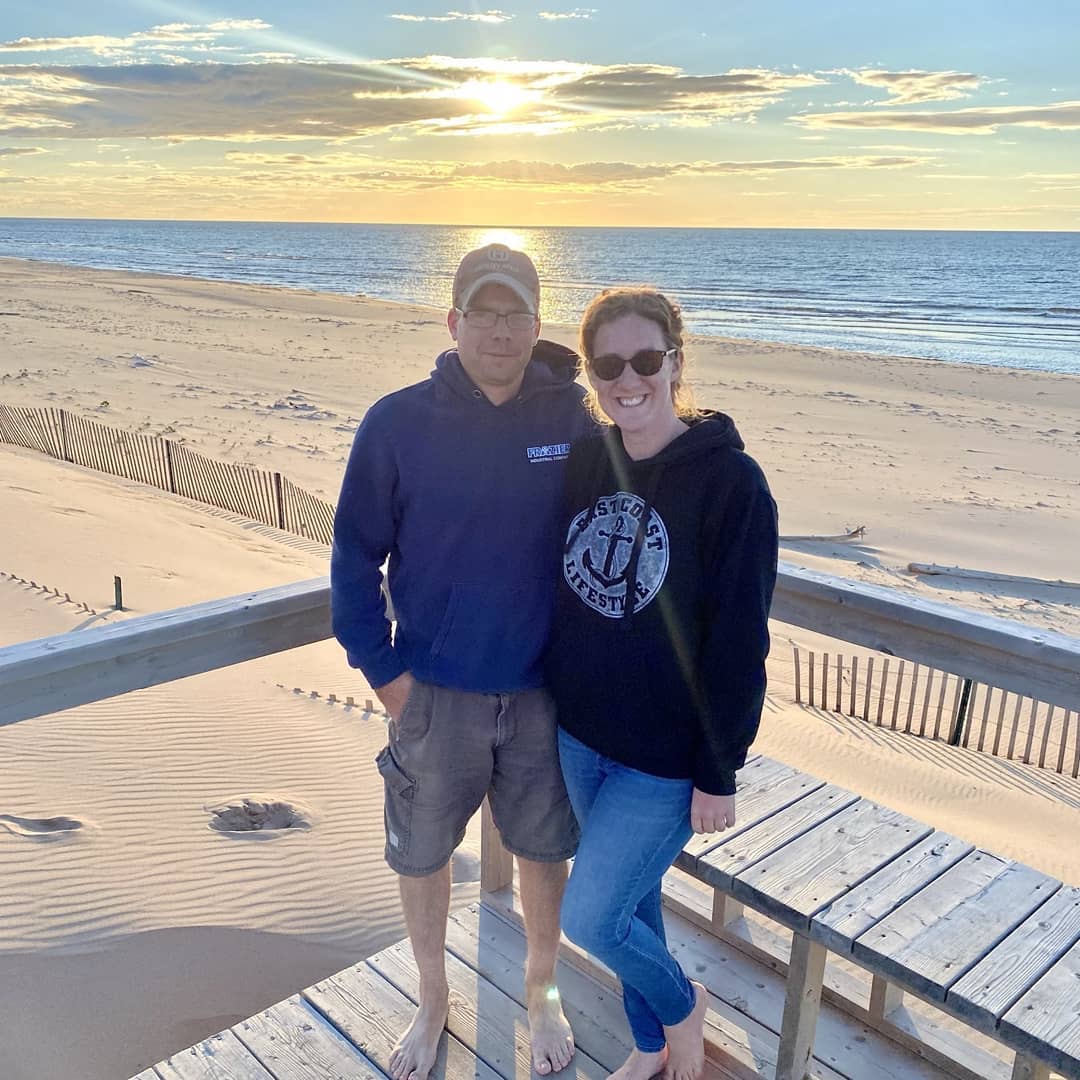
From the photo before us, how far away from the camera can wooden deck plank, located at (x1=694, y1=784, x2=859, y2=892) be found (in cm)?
274

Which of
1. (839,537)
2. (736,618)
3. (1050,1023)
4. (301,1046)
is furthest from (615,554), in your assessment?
(839,537)

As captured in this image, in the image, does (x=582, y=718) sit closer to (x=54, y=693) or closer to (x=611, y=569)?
(x=611, y=569)

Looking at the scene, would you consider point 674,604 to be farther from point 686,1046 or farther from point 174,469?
point 174,469

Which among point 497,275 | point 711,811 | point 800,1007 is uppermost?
point 497,275

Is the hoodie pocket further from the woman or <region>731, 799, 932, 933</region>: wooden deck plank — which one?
<region>731, 799, 932, 933</region>: wooden deck plank

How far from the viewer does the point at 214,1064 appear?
2.82 m

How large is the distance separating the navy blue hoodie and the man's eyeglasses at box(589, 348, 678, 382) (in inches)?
12.2

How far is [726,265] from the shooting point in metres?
92.8

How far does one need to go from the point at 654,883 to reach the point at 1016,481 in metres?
15.3

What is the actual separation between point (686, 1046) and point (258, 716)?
438cm

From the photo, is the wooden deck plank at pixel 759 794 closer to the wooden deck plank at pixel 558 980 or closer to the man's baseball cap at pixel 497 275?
the wooden deck plank at pixel 558 980

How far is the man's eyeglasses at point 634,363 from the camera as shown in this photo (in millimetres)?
2387

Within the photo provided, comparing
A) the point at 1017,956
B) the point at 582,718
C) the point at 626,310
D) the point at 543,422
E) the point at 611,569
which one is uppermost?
the point at 626,310

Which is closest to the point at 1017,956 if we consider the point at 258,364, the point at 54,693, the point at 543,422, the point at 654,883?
the point at 654,883
